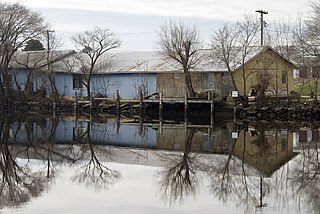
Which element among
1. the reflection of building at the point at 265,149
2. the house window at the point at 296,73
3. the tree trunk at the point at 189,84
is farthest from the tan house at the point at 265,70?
the reflection of building at the point at 265,149

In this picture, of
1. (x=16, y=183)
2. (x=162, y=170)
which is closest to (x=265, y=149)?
(x=162, y=170)

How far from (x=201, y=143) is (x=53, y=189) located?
39.7ft

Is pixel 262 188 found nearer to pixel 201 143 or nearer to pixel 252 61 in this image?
pixel 201 143

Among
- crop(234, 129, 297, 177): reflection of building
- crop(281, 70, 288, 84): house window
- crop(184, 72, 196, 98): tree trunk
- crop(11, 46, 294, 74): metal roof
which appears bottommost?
crop(234, 129, 297, 177): reflection of building

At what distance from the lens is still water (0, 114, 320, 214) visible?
1420cm

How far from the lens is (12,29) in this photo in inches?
2093

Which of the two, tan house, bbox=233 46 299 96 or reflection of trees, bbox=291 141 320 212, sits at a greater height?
tan house, bbox=233 46 299 96

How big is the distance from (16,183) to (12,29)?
37.9 meters

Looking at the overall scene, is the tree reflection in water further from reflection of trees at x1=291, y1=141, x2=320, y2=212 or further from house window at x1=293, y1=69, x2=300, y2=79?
house window at x1=293, y1=69, x2=300, y2=79

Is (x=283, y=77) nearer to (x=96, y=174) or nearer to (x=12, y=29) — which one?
(x=12, y=29)

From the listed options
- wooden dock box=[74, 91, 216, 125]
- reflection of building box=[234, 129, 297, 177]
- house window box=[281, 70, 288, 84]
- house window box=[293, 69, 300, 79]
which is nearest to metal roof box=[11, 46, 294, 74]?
house window box=[281, 70, 288, 84]

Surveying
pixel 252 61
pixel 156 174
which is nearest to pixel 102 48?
pixel 252 61

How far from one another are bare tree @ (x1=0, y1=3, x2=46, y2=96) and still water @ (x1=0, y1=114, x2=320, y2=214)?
19246 mm

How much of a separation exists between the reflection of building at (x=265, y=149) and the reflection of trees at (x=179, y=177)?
192 centimetres
